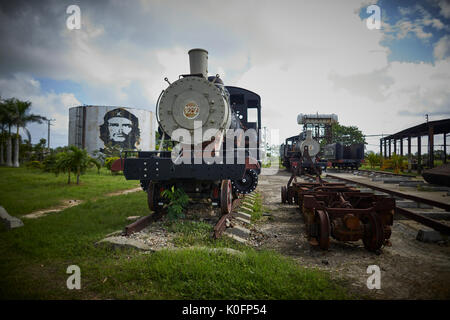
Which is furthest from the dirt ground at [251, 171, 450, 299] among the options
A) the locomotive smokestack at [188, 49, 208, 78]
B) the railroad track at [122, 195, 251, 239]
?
the locomotive smokestack at [188, 49, 208, 78]

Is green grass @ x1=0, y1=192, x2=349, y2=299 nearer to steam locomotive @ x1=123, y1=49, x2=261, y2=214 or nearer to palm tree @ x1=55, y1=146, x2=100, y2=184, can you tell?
steam locomotive @ x1=123, y1=49, x2=261, y2=214

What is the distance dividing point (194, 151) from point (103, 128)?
112 ft

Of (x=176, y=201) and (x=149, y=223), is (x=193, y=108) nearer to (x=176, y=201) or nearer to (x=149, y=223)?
(x=176, y=201)

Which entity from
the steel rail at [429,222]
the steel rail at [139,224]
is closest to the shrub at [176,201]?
the steel rail at [139,224]

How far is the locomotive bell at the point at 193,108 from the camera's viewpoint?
4.64 metres

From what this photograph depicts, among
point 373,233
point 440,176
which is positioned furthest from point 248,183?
point 440,176

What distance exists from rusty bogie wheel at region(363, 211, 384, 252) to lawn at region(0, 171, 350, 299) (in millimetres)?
1120

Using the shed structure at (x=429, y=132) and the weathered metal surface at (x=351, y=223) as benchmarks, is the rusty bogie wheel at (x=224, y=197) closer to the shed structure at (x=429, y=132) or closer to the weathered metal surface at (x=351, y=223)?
the weathered metal surface at (x=351, y=223)

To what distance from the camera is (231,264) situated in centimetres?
279

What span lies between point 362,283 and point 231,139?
3.95 meters

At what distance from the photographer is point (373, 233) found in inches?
130

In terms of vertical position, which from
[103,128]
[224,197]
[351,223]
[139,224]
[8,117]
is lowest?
[139,224]

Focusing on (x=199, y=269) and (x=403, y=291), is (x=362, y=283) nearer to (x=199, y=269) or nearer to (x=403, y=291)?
(x=403, y=291)

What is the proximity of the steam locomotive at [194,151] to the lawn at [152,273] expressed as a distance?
1113 millimetres
